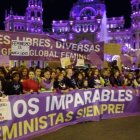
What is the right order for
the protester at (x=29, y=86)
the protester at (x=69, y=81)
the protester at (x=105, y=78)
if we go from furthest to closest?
the protester at (x=105, y=78), the protester at (x=69, y=81), the protester at (x=29, y=86)

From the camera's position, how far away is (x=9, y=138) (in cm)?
701

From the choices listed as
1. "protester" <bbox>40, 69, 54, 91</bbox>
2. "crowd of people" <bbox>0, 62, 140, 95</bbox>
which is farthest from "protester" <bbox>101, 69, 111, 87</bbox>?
"protester" <bbox>40, 69, 54, 91</bbox>

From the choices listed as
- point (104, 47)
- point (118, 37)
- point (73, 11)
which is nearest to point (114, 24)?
point (118, 37)

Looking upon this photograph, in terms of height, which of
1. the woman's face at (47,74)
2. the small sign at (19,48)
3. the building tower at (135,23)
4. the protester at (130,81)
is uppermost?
the building tower at (135,23)

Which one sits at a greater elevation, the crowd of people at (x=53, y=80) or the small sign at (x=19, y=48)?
the small sign at (x=19, y=48)

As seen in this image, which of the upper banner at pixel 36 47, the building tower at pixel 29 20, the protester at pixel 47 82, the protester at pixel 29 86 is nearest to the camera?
the protester at pixel 29 86

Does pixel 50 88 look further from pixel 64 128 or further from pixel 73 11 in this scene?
pixel 73 11

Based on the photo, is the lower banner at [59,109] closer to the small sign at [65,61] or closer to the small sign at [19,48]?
the small sign at [65,61]

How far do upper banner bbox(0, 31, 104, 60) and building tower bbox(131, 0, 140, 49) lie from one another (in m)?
81.3

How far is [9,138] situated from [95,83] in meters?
4.15

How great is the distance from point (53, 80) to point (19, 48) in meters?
1.28

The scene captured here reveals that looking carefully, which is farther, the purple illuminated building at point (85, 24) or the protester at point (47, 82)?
the purple illuminated building at point (85, 24)

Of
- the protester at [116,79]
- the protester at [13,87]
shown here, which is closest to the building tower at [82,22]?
the protester at [116,79]

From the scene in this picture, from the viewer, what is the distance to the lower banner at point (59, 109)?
710 centimetres
